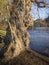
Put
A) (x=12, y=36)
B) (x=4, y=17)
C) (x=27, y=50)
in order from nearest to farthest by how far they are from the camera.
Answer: (x=4, y=17)
(x=12, y=36)
(x=27, y=50)

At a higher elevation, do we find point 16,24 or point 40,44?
point 16,24

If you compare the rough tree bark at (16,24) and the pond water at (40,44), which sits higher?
the rough tree bark at (16,24)

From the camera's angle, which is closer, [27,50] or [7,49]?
[7,49]

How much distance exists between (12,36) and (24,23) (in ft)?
3.90

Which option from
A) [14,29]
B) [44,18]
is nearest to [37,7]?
[44,18]

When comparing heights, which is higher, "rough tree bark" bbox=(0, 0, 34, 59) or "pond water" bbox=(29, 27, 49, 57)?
"rough tree bark" bbox=(0, 0, 34, 59)

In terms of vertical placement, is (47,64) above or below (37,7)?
below

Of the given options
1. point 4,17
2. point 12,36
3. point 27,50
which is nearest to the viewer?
point 4,17

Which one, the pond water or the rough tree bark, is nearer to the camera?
the rough tree bark

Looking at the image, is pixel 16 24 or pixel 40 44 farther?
pixel 40 44

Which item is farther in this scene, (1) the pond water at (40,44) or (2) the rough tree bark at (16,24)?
(1) the pond water at (40,44)

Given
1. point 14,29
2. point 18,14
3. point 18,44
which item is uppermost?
point 18,14

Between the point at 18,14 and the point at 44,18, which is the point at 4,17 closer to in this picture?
the point at 18,14

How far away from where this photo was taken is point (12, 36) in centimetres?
1507
